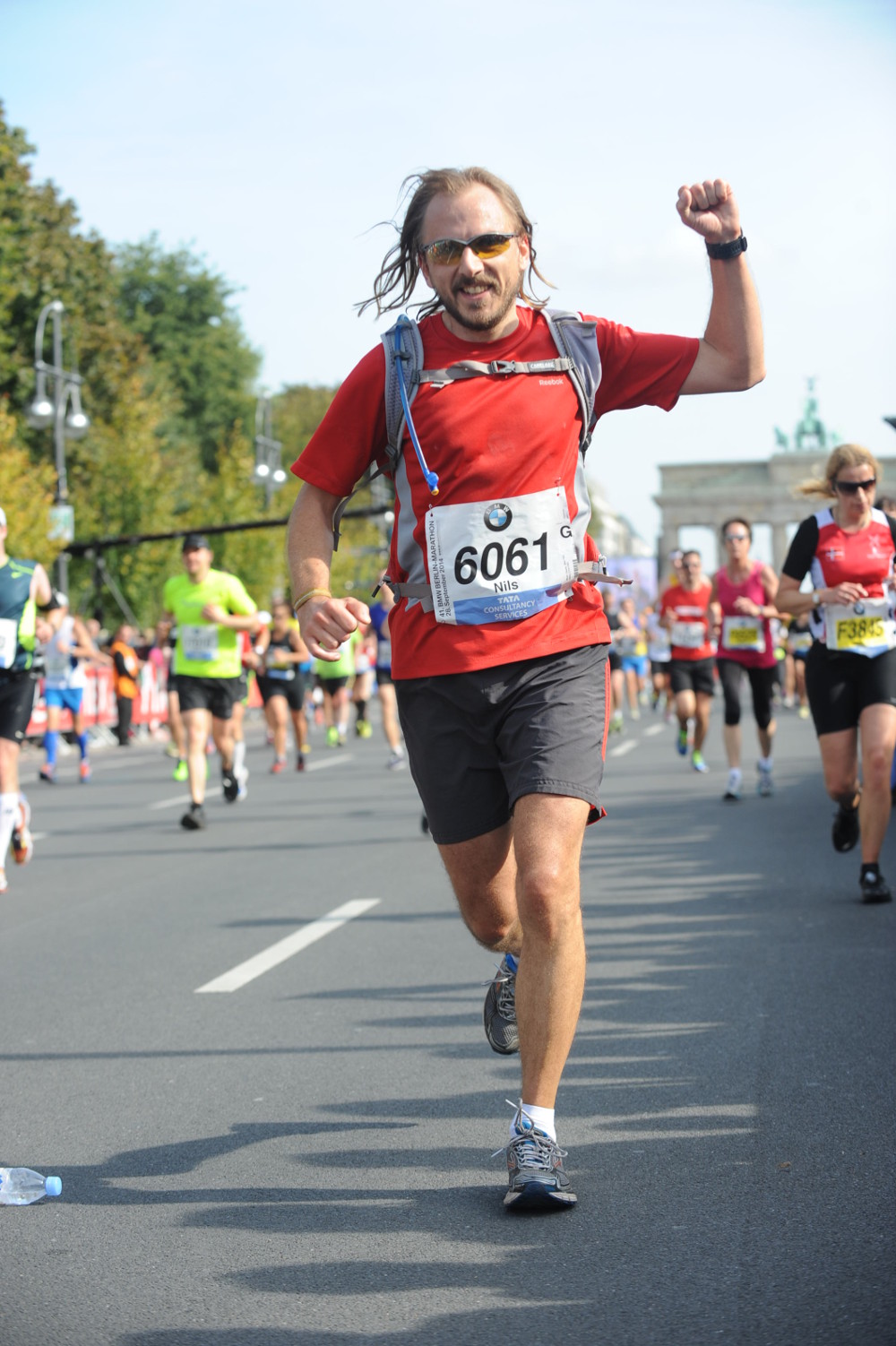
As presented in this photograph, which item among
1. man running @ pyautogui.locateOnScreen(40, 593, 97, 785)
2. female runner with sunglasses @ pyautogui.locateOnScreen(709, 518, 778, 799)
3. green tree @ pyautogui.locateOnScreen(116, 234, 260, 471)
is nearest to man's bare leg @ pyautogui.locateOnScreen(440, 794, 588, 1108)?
female runner with sunglasses @ pyautogui.locateOnScreen(709, 518, 778, 799)

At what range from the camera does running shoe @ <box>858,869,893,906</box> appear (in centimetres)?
816

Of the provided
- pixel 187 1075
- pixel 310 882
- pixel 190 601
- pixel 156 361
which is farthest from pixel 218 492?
pixel 187 1075

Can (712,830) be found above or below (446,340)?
below

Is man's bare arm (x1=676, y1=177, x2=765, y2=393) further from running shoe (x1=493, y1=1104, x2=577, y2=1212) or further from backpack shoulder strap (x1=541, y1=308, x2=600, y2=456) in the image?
running shoe (x1=493, y1=1104, x2=577, y2=1212)

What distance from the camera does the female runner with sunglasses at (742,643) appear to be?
13.8m

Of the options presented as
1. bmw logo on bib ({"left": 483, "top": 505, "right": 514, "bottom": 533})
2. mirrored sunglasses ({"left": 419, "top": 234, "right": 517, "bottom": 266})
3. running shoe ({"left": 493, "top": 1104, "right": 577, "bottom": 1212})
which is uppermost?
mirrored sunglasses ({"left": 419, "top": 234, "right": 517, "bottom": 266})

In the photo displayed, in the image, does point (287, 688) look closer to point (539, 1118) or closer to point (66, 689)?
point (66, 689)

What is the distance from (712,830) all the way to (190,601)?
14.7ft

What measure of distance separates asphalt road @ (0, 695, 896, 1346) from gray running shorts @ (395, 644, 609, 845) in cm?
87

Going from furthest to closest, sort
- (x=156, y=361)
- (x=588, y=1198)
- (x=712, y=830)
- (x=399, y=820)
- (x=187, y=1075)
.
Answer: (x=156, y=361)
(x=399, y=820)
(x=712, y=830)
(x=187, y=1075)
(x=588, y=1198)

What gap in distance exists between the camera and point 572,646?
13.7 feet

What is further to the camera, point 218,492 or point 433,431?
point 218,492

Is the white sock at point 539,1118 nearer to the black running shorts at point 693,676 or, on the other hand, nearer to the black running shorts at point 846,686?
the black running shorts at point 846,686

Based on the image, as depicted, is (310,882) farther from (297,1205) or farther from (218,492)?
(218,492)
